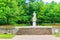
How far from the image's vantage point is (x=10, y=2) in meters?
38.4

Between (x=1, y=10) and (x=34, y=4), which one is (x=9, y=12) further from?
(x=34, y=4)

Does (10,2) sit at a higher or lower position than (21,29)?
higher

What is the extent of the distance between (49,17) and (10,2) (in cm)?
1105

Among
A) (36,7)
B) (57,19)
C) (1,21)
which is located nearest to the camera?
(1,21)

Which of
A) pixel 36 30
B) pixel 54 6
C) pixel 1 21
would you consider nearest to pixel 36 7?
pixel 54 6

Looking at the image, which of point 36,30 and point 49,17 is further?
point 49,17

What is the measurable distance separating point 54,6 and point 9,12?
45.0 ft

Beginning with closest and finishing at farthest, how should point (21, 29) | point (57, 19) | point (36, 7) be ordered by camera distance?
point (21, 29)
point (57, 19)
point (36, 7)

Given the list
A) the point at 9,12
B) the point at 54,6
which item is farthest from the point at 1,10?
the point at 54,6

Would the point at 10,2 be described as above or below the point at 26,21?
above

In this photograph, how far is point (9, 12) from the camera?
37.5 m

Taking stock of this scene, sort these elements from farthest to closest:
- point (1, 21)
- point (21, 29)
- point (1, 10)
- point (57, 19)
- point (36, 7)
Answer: point (36, 7) → point (57, 19) → point (1, 21) → point (1, 10) → point (21, 29)

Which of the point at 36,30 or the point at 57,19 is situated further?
the point at 57,19

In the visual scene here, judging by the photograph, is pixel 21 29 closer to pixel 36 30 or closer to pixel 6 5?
pixel 36 30
